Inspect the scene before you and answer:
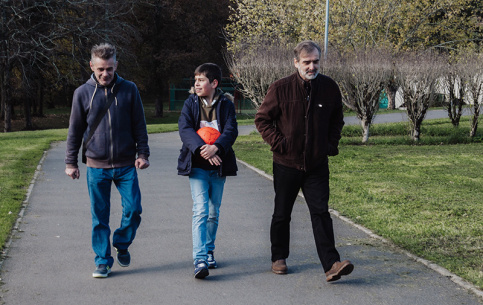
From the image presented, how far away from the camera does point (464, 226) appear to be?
7.18 meters

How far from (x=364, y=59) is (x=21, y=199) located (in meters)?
11.5

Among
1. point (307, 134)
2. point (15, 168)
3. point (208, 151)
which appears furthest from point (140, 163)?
point (15, 168)

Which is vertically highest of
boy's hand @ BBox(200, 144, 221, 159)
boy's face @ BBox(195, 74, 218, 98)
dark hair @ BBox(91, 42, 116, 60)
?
dark hair @ BBox(91, 42, 116, 60)

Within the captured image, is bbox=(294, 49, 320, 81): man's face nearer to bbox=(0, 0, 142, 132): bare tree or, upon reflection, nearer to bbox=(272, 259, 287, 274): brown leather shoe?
bbox=(272, 259, 287, 274): brown leather shoe

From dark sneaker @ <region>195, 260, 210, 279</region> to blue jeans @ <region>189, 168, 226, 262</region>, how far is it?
47mm

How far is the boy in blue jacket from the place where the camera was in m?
5.30

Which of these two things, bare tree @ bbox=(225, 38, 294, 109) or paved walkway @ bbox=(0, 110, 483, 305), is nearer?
paved walkway @ bbox=(0, 110, 483, 305)

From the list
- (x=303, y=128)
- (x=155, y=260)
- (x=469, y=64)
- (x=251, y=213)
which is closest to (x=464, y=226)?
(x=251, y=213)

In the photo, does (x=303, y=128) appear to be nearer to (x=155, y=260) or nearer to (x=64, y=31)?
(x=155, y=260)

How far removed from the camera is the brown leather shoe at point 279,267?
535 cm

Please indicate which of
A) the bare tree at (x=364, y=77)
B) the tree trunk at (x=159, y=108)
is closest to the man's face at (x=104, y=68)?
the bare tree at (x=364, y=77)

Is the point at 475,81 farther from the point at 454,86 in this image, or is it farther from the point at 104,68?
the point at 104,68

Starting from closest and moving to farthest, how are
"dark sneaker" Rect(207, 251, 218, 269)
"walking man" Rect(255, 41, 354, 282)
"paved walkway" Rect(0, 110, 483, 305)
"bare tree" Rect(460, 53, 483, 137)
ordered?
"paved walkway" Rect(0, 110, 483, 305)
"walking man" Rect(255, 41, 354, 282)
"dark sneaker" Rect(207, 251, 218, 269)
"bare tree" Rect(460, 53, 483, 137)

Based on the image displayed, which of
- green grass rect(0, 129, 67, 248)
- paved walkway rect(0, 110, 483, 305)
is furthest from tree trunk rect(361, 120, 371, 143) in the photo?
paved walkway rect(0, 110, 483, 305)
